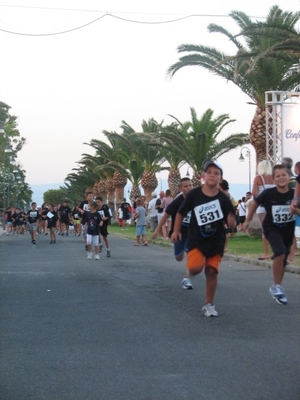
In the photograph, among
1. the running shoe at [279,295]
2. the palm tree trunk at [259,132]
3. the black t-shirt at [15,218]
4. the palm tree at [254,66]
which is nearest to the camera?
the running shoe at [279,295]

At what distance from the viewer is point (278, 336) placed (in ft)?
26.0

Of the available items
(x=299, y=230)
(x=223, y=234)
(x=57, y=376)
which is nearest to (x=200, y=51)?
(x=299, y=230)

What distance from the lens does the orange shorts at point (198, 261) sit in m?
9.00

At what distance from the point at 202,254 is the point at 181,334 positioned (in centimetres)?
122

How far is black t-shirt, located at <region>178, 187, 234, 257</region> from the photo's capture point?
29.7 ft

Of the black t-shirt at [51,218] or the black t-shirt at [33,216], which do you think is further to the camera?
the black t-shirt at [33,216]

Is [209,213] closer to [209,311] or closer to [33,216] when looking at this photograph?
[209,311]

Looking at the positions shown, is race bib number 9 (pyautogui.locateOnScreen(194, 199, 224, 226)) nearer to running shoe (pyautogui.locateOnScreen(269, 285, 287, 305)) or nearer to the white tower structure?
running shoe (pyautogui.locateOnScreen(269, 285, 287, 305))

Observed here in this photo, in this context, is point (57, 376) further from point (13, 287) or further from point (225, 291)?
point (13, 287)

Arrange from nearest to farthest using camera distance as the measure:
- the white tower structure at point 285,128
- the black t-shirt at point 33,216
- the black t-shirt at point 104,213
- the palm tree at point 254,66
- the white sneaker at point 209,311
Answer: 1. the white sneaker at point 209,311
2. the black t-shirt at point 104,213
3. the white tower structure at point 285,128
4. the palm tree at point 254,66
5. the black t-shirt at point 33,216

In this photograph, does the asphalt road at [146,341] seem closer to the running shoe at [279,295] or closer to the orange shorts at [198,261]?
the running shoe at [279,295]

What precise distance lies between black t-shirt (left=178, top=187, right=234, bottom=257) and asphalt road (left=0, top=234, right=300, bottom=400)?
81 centimetres

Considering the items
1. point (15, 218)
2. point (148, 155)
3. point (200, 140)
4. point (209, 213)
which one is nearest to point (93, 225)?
point (209, 213)

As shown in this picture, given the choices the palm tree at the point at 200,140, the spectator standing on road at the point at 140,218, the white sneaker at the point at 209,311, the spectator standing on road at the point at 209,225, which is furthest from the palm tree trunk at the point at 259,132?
the white sneaker at the point at 209,311
